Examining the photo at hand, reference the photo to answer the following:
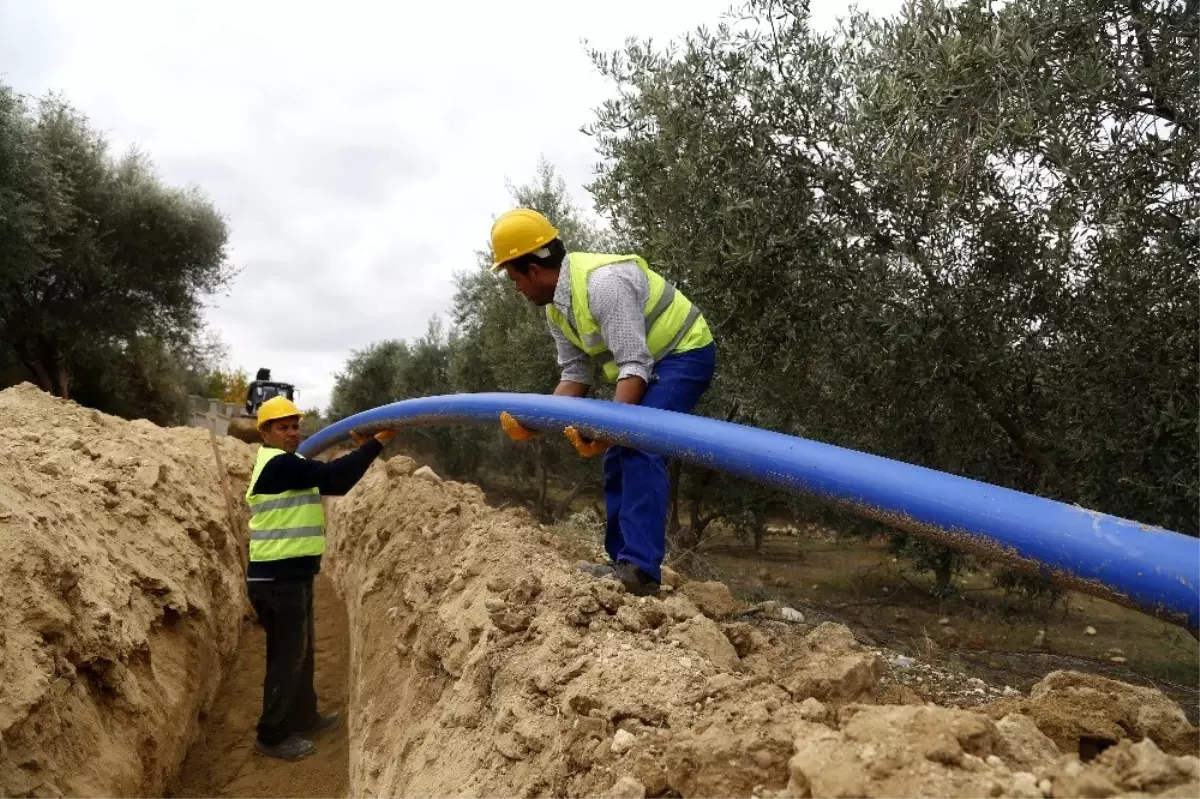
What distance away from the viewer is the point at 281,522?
250 inches

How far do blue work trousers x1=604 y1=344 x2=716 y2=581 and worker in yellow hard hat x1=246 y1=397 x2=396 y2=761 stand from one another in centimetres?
272

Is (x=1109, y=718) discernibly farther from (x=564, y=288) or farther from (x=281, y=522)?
(x=281, y=522)

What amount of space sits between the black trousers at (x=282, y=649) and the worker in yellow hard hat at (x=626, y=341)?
2739 millimetres

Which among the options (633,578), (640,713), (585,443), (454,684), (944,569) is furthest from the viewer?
(944,569)

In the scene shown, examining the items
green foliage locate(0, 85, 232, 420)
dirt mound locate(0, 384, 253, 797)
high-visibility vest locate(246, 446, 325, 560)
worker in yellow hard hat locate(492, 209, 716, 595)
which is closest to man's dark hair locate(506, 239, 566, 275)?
worker in yellow hard hat locate(492, 209, 716, 595)

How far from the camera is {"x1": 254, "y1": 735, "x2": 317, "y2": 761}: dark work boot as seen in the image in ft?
20.5

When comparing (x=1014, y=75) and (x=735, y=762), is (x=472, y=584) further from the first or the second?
(x=1014, y=75)

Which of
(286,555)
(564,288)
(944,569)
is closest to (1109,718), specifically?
(564,288)

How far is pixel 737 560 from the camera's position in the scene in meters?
18.7

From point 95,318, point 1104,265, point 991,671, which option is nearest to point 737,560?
point 991,671

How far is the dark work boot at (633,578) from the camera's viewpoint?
4320mm

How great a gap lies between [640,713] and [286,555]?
4655 millimetres

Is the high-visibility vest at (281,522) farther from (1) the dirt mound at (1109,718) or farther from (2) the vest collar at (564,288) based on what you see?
(1) the dirt mound at (1109,718)

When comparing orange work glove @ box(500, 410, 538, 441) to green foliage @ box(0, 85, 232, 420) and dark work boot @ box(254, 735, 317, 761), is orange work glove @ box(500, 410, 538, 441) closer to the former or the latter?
dark work boot @ box(254, 735, 317, 761)
